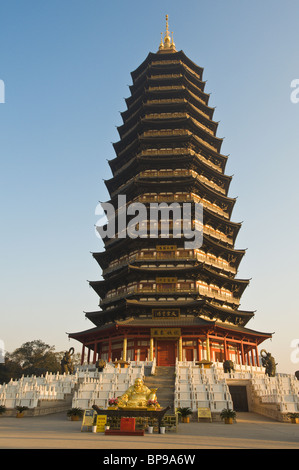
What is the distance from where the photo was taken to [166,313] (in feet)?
96.9

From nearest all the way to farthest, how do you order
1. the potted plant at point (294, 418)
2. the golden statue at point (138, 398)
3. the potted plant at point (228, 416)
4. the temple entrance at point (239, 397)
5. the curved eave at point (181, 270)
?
the golden statue at point (138, 398), the potted plant at point (228, 416), the potted plant at point (294, 418), the temple entrance at point (239, 397), the curved eave at point (181, 270)

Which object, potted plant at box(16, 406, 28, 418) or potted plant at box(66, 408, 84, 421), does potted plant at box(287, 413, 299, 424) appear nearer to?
potted plant at box(66, 408, 84, 421)

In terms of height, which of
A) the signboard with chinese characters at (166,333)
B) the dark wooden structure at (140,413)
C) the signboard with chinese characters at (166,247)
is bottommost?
the dark wooden structure at (140,413)

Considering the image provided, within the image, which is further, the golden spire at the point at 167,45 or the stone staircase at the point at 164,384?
the golden spire at the point at 167,45

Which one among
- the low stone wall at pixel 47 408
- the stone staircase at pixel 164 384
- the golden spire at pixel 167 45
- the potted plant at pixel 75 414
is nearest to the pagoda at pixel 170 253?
the golden spire at pixel 167 45

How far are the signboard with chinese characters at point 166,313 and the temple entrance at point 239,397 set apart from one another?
9373 millimetres

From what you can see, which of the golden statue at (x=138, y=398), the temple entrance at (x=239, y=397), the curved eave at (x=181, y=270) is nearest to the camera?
the golden statue at (x=138, y=398)

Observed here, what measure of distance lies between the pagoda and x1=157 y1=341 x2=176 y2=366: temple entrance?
0.08 m

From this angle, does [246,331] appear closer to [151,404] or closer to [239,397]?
[239,397]

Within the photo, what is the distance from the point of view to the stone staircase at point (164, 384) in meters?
17.4

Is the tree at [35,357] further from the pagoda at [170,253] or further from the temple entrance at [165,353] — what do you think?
the temple entrance at [165,353]

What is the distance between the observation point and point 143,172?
120ft

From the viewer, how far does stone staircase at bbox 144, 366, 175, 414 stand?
1739 centimetres
